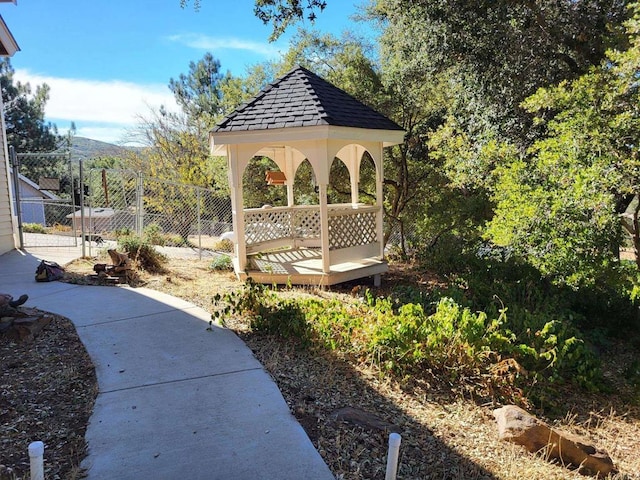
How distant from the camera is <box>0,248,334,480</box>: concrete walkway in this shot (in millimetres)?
2504

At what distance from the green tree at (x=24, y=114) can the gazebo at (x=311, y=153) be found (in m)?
25.1

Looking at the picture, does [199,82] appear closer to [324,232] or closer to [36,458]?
[324,232]

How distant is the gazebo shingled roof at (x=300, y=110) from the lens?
6.99 m

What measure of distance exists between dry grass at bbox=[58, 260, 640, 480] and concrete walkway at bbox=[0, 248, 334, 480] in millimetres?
181

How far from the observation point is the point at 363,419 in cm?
309

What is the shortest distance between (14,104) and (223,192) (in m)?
21.3

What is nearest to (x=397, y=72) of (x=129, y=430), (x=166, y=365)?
(x=166, y=365)

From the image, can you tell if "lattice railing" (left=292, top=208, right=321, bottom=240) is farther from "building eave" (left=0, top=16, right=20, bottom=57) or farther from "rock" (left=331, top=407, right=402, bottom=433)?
"rock" (left=331, top=407, right=402, bottom=433)

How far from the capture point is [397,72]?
9.98 m

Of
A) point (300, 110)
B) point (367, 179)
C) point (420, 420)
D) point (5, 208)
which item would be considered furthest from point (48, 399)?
point (367, 179)

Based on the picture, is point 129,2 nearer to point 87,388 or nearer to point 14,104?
point 87,388

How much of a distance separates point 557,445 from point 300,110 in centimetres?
581

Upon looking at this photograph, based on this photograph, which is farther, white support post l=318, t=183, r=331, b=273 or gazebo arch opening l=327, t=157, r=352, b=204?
gazebo arch opening l=327, t=157, r=352, b=204

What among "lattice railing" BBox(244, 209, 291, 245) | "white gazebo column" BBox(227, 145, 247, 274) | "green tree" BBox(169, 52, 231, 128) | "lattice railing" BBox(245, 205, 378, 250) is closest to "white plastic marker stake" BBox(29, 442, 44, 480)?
"white gazebo column" BBox(227, 145, 247, 274)
